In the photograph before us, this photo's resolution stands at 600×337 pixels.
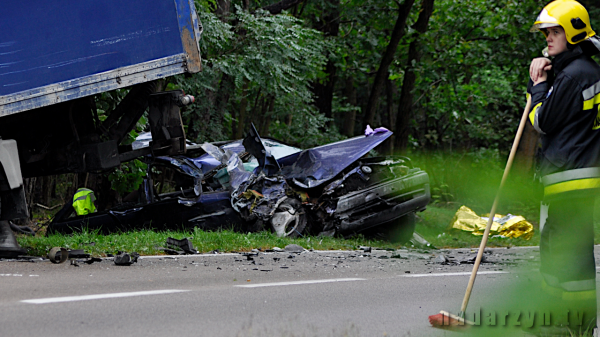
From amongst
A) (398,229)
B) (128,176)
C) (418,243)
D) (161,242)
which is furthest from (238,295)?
(128,176)

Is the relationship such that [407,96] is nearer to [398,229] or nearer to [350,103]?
[350,103]

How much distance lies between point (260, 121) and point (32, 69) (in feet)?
43.8

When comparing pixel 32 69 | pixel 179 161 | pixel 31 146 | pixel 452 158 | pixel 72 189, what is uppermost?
pixel 32 69

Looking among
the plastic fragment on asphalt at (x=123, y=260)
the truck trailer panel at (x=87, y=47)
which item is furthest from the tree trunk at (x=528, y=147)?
the plastic fragment on asphalt at (x=123, y=260)

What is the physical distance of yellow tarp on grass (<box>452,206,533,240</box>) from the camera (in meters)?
12.1

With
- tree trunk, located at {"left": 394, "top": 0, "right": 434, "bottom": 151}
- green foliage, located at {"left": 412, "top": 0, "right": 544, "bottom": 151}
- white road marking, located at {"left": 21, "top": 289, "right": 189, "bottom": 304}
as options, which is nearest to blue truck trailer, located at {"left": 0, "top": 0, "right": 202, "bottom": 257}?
white road marking, located at {"left": 21, "top": 289, "right": 189, "bottom": 304}

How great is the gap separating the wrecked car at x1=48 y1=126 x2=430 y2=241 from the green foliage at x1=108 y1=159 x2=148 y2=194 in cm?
230

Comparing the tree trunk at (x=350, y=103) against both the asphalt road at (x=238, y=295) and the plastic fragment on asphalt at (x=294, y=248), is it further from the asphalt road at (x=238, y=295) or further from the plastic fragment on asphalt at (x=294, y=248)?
the asphalt road at (x=238, y=295)

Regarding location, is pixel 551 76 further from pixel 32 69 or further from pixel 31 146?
pixel 31 146

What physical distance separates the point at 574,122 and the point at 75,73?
15.6 feet

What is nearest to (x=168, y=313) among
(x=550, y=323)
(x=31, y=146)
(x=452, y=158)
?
(x=550, y=323)

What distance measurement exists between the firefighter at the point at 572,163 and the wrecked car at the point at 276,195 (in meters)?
5.48

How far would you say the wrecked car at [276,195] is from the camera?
359 inches

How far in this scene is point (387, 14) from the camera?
19719 millimetres
